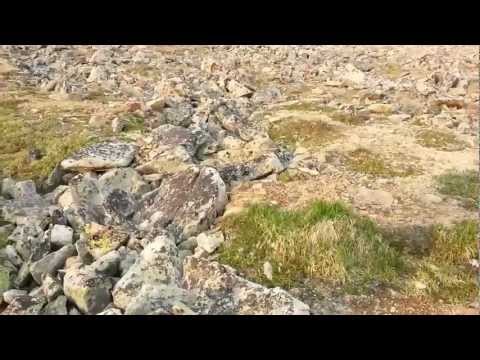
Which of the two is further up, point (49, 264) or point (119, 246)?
point (119, 246)

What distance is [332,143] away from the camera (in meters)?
12.8

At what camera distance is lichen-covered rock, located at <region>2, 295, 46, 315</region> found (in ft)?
21.3

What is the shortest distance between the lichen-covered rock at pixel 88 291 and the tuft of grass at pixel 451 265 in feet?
14.3

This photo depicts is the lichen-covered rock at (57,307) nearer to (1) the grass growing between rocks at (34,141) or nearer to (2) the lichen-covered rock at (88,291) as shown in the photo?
(2) the lichen-covered rock at (88,291)

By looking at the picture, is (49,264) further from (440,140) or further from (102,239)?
(440,140)

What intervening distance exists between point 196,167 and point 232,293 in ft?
11.3

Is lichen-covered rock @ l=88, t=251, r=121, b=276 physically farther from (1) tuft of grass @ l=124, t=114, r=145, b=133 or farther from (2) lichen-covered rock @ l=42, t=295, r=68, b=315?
(1) tuft of grass @ l=124, t=114, r=145, b=133

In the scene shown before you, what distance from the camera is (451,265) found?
7465mm

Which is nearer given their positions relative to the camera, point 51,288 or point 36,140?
point 51,288

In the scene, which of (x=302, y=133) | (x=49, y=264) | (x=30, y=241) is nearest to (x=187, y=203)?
(x=49, y=264)

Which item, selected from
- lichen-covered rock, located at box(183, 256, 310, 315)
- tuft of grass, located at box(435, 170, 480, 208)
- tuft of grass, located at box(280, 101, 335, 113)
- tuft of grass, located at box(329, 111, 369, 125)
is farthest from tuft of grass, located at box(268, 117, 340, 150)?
lichen-covered rock, located at box(183, 256, 310, 315)

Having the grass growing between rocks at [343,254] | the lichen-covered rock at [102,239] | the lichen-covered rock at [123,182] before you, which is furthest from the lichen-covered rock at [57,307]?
the lichen-covered rock at [123,182]

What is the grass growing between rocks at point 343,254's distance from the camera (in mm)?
7051

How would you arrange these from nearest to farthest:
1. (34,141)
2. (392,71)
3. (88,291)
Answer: (88,291) → (34,141) → (392,71)
